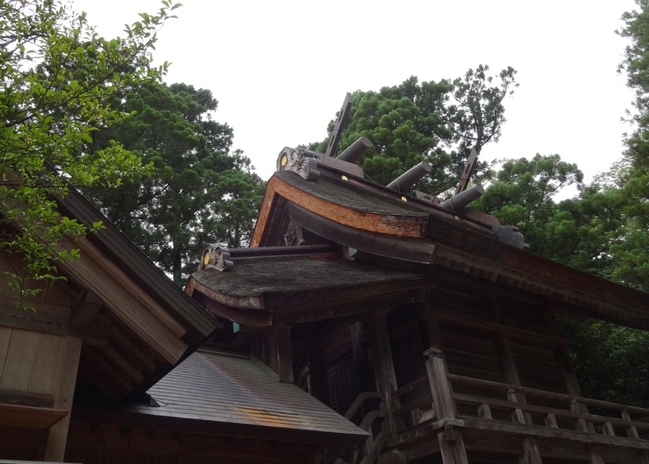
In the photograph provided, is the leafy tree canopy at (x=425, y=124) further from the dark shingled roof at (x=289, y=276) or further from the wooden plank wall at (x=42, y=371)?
the wooden plank wall at (x=42, y=371)

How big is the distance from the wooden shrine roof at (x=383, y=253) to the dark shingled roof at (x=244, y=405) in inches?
37.2

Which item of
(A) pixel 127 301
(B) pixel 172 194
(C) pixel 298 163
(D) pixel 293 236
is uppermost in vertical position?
(B) pixel 172 194

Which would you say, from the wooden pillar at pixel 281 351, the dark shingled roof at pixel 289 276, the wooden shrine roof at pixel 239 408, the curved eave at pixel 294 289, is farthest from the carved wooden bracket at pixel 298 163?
the wooden shrine roof at pixel 239 408

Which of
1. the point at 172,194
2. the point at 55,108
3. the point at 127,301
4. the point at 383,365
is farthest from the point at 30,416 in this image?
the point at 172,194

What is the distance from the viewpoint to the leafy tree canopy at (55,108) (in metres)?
3.04

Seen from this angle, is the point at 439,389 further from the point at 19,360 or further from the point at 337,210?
the point at 19,360

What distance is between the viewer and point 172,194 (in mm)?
19281

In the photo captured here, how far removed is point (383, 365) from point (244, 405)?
2.89 meters

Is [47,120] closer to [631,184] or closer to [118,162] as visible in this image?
[118,162]

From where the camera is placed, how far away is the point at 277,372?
7.16m

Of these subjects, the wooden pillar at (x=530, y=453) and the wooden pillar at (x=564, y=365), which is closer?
the wooden pillar at (x=530, y=453)

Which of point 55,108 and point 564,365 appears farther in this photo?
point 564,365

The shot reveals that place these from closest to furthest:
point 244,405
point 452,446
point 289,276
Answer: point 244,405, point 452,446, point 289,276

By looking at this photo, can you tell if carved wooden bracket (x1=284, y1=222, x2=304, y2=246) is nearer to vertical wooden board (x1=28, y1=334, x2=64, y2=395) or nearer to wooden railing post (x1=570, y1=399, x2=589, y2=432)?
wooden railing post (x1=570, y1=399, x2=589, y2=432)
